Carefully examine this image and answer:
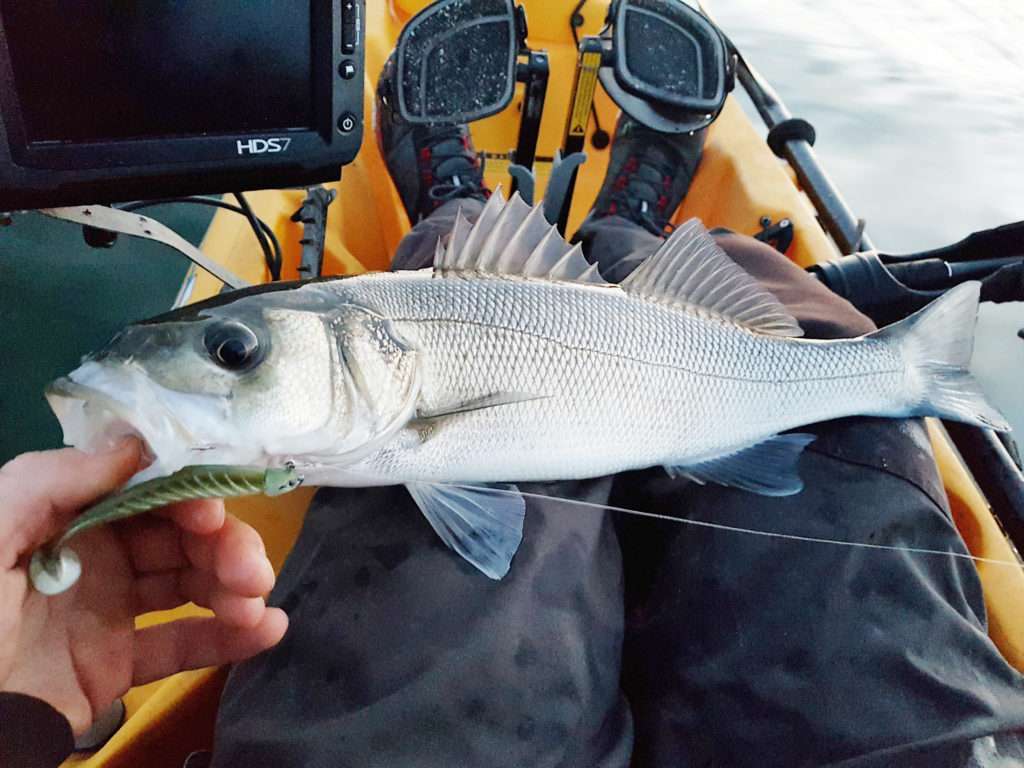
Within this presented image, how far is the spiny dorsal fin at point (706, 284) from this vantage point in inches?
44.2

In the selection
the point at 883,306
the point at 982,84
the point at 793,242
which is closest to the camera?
the point at 883,306

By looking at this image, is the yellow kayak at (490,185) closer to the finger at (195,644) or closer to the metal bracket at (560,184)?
the finger at (195,644)

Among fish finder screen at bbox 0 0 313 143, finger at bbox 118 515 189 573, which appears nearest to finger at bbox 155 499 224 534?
finger at bbox 118 515 189 573

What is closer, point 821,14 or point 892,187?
point 892,187

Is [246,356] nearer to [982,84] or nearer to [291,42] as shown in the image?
[291,42]

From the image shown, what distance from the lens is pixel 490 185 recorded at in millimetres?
2275

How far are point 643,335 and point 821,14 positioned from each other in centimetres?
578

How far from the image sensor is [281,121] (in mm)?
935

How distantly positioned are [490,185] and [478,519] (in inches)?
63.2

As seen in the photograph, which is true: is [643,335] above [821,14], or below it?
above

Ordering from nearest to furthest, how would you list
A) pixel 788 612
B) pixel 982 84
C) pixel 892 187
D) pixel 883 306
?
pixel 788 612 < pixel 883 306 < pixel 892 187 < pixel 982 84

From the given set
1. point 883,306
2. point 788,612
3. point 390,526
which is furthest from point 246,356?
point 883,306

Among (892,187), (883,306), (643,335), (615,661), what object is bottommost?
(892,187)

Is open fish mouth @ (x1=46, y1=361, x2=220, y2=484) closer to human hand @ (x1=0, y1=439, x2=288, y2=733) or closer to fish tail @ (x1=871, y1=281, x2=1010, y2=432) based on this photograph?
human hand @ (x1=0, y1=439, x2=288, y2=733)
